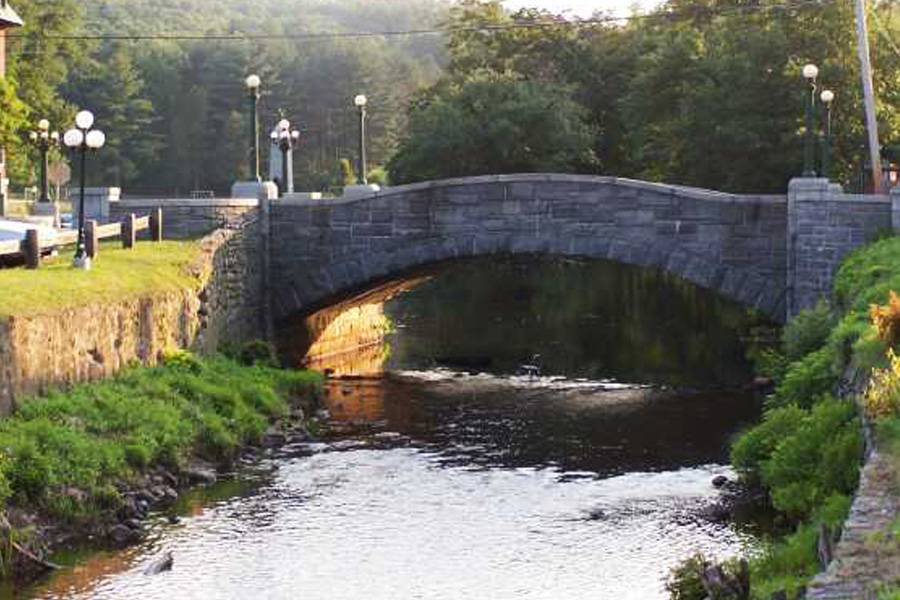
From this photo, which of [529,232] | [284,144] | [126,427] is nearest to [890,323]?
[126,427]

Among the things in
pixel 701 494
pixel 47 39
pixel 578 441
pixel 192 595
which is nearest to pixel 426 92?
pixel 47 39

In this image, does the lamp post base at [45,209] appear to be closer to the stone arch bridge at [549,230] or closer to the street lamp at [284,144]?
the stone arch bridge at [549,230]

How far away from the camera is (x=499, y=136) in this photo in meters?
56.8

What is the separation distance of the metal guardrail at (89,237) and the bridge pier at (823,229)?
14.0 meters

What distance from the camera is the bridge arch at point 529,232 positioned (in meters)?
35.1

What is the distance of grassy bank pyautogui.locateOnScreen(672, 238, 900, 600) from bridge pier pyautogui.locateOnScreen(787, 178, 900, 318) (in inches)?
254

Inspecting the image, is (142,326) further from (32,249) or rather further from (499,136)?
(499,136)

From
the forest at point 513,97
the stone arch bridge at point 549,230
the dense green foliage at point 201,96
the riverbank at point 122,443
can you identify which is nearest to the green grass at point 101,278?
Result: the riverbank at point 122,443

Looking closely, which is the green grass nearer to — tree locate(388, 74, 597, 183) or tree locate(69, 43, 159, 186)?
tree locate(388, 74, 597, 183)

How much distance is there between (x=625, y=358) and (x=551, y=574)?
22.3 meters

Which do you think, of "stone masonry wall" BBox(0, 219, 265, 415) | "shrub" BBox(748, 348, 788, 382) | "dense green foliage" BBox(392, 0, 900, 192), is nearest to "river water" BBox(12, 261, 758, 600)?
"shrub" BBox(748, 348, 788, 382)

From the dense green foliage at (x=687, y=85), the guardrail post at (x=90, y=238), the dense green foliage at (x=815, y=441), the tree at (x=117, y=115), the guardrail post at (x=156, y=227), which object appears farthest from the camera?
the tree at (x=117, y=115)

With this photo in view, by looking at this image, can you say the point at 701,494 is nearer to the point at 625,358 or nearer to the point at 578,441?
the point at 578,441

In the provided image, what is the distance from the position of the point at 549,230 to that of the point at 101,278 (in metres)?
11.8
